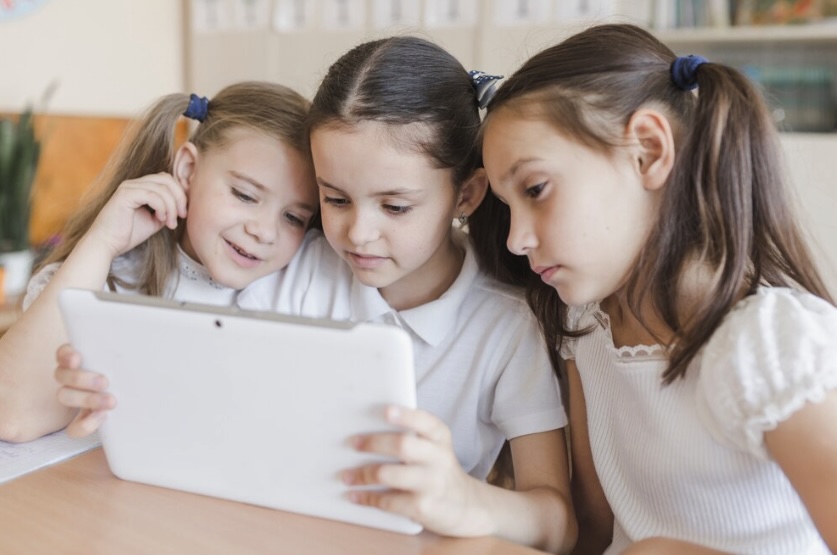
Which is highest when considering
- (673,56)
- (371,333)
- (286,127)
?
(673,56)

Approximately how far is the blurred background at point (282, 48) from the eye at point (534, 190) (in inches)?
48.1

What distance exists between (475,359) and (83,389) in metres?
0.51

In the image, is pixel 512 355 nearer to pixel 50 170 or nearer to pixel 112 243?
pixel 112 243

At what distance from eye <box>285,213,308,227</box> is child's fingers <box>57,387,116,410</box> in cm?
46

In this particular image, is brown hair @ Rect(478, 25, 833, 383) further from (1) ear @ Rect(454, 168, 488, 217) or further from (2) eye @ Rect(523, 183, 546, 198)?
(1) ear @ Rect(454, 168, 488, 217)

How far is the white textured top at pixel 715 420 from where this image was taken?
26.7 inches

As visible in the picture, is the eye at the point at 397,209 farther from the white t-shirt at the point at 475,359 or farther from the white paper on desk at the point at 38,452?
the white paper on desk at the point at 38,452

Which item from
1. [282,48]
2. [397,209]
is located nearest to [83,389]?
[397,209]

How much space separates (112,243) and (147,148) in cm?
22

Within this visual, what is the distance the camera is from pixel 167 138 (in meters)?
1.25

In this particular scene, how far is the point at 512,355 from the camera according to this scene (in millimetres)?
1050

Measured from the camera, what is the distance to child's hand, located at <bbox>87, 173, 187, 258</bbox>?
1.11 m

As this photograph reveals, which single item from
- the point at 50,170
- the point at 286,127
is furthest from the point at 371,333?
the point at 50,170

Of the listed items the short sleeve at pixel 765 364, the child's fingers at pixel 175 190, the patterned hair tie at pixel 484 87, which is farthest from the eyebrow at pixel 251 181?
the short sleeve at pixel 765 364
